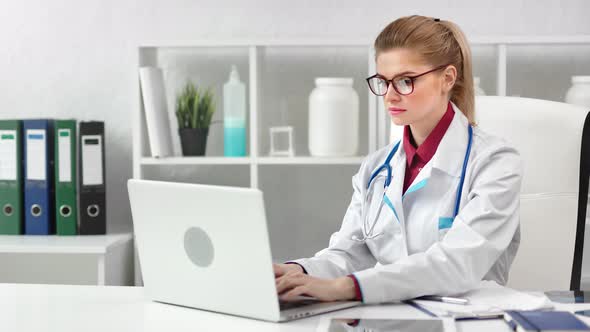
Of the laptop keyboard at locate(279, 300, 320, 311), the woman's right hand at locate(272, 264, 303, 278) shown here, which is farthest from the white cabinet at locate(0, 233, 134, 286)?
the laptop keyboard at locate(279, 300, 320, 311)

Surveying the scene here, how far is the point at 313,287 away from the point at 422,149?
494 millimetres

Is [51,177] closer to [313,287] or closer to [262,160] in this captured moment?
[262,160]

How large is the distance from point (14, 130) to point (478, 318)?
2.14 m

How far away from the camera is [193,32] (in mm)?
3053

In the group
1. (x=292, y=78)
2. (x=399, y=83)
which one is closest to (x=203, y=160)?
(x=292, y=78)

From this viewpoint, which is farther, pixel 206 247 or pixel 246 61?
pixel 246 61

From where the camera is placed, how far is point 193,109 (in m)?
2.82

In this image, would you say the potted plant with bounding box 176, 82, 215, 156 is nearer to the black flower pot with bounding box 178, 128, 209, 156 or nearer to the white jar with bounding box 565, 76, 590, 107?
the black flower pot with bounding box 178, 128, 209, 156

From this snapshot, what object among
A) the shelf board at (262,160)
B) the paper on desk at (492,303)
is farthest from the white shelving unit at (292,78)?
the paper on desk at (492,303)

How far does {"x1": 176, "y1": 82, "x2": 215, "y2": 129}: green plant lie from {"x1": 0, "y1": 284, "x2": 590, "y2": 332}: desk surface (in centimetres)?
146

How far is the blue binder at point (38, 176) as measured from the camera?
9.37 ft

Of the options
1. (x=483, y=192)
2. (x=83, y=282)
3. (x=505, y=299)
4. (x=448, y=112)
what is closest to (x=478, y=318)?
(x=505, y=299)

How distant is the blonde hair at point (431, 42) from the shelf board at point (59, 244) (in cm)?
143

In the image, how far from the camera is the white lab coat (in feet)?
4.35
